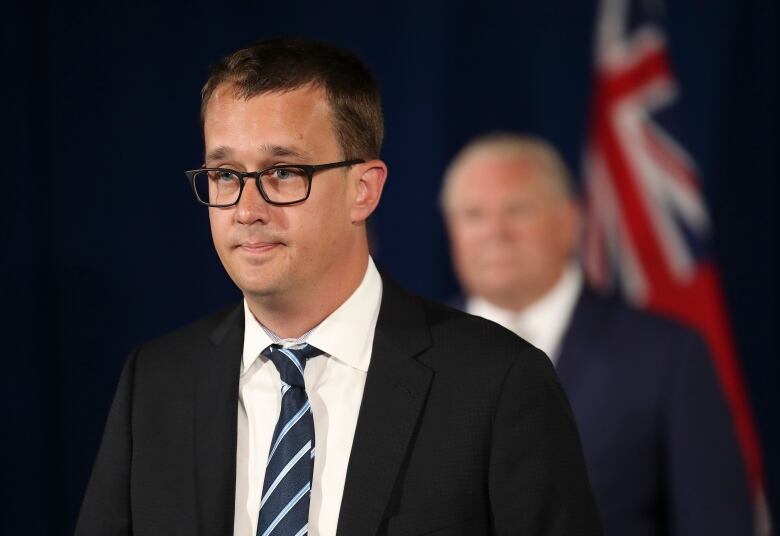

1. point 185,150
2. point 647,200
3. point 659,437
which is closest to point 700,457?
point 659,437

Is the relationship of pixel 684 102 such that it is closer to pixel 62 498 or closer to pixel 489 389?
pixel 62 498

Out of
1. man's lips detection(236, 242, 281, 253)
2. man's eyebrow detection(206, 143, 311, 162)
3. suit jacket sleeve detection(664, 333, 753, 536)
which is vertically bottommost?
suit jacket sleeve detection(664, 333, 753, 536)

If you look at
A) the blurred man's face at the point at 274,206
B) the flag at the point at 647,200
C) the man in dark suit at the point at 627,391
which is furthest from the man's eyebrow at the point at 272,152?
the flag at the point at 647,200

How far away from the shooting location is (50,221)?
3617mm

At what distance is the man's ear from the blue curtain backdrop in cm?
198

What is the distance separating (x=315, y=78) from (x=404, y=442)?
501mm

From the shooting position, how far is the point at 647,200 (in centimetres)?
432

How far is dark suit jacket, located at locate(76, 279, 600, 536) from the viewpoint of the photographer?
161 centimetres

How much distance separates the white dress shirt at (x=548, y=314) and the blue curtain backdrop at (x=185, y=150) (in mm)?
Result: 1002

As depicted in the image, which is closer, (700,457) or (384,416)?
(384,416)

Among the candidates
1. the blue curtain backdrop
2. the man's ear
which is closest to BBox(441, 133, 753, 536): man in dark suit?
the blue curtain backdrop

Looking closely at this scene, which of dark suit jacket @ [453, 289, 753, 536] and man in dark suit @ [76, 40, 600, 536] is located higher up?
man in dark suit @ [76, 40, 600, 536]

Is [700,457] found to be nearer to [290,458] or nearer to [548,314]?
[548,314]

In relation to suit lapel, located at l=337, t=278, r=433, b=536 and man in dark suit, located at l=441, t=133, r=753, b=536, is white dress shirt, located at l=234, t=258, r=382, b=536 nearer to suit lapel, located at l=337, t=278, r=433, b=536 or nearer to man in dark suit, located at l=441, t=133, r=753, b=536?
suit lapel, located at l=337, t=278, r=433, b=536
